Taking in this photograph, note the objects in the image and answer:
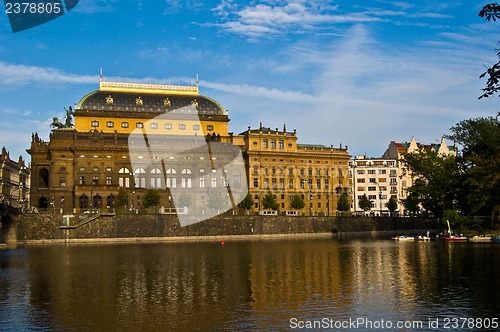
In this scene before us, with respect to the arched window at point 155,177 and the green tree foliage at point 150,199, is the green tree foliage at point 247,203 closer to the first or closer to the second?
the arched window at point 155,177

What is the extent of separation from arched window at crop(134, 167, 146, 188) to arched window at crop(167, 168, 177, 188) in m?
5.53

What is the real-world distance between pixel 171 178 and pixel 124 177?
10.7 m

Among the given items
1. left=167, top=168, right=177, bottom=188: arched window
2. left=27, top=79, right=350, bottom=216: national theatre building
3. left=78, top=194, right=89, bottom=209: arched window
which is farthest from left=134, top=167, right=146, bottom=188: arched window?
left=78, top=194, right=89, bottom=209: arched window

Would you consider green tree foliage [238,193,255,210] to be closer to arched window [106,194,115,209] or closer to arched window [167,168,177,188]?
arched window [167,168,177,188]

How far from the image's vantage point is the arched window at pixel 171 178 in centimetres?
14288

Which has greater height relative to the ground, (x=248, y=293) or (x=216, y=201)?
(x=216, y=201)

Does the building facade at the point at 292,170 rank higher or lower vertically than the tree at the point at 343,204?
higher

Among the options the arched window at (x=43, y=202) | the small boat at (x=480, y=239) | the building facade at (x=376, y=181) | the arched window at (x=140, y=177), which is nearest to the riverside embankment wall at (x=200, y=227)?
the arched window at (x=140, y=177)

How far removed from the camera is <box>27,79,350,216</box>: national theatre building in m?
138

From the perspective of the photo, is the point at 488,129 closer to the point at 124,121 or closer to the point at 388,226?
the point at 388,226

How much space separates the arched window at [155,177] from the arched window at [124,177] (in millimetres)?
5386

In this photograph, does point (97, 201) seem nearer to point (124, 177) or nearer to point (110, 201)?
point (110, 201)

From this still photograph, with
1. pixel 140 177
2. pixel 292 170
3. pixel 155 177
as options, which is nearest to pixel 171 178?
pixel 155 177

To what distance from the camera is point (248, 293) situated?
42094mm
